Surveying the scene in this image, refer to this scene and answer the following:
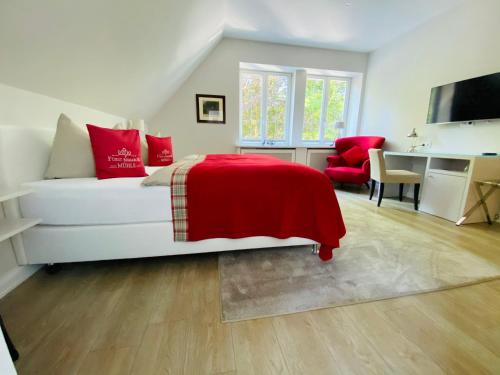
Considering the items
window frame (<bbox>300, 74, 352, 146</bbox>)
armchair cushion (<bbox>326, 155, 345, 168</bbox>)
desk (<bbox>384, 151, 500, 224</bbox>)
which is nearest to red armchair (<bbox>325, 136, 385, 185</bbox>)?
armchair cushion (<bbox>326, 155, 345, 168</bbox>)

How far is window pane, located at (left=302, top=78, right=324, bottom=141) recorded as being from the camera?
4.47 meters

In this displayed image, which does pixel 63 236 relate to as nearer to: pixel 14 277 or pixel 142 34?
pixel 14 277

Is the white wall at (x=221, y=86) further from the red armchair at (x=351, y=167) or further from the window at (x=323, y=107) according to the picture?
the red armchair at (x=351, y=167)

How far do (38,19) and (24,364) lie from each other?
5.06 ft

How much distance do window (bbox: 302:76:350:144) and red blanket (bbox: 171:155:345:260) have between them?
3468 millimetres

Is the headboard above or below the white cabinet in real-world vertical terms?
above

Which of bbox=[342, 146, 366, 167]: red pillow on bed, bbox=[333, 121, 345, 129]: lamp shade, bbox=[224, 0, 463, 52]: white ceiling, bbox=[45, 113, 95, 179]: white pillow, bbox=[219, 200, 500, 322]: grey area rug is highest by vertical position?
bbox=[224, 0, 463, 52]: white ceiling

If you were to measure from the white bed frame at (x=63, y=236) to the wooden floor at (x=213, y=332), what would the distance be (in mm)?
166

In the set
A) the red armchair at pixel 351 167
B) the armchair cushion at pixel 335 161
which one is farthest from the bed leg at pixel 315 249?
the armchair cushion at pixel 335 161

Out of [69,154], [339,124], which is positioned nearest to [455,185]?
[339,124]

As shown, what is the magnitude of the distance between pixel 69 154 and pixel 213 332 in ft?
4.87

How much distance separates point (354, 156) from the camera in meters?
3.87

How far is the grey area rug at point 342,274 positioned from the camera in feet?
3.74

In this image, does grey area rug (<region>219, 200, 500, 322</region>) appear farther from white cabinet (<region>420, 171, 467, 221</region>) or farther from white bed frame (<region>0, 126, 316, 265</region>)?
white cabinet (<region>420, 171, 467, 221</region>)
